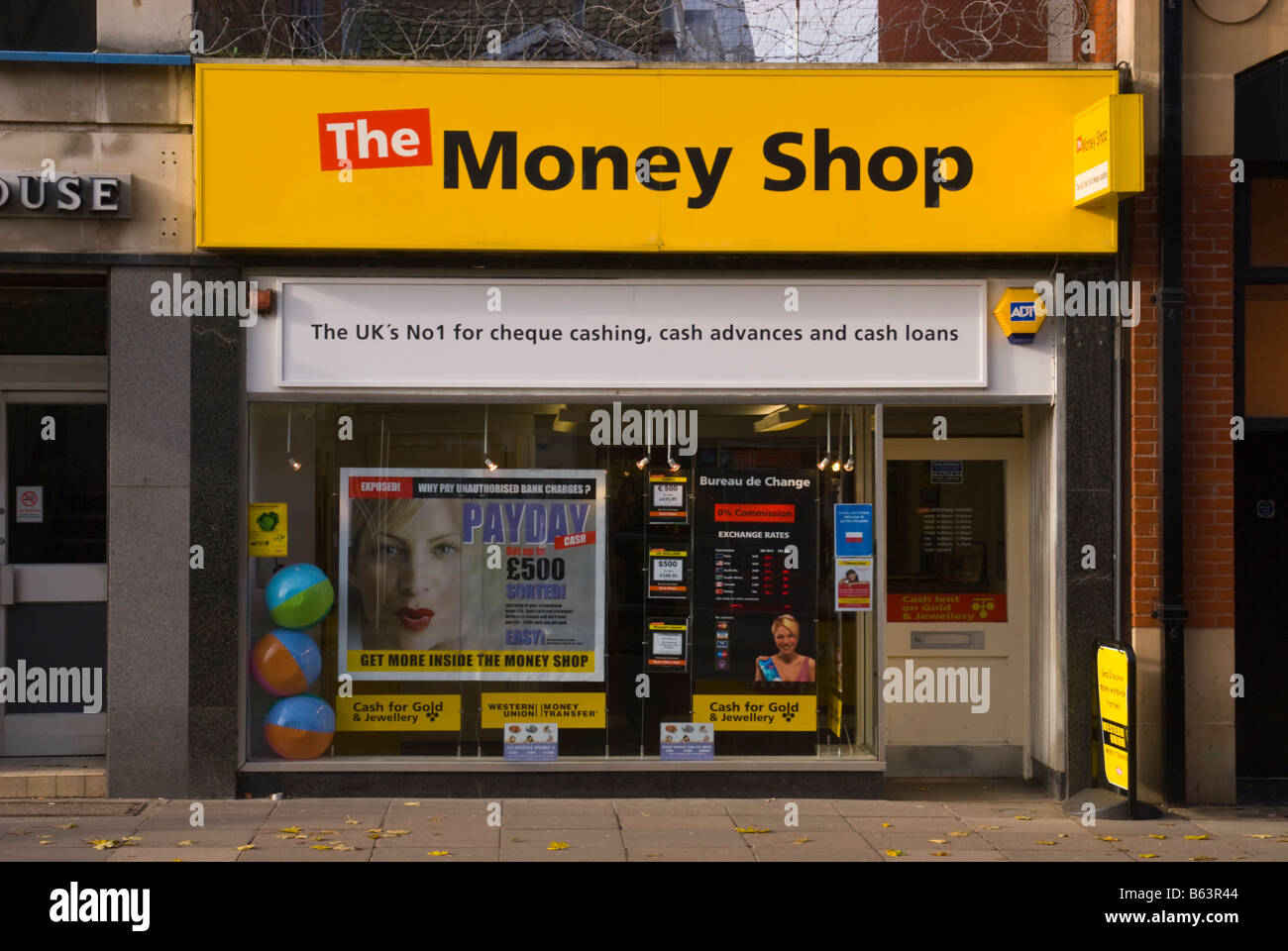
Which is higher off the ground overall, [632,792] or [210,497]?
[210,497]

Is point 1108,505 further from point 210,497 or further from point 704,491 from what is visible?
point 210,497

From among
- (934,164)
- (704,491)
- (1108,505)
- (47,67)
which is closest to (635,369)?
(704,491)

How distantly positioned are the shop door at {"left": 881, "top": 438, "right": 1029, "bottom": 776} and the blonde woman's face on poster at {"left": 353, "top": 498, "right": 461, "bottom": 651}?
3035 mm

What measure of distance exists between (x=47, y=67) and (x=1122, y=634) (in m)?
7.61

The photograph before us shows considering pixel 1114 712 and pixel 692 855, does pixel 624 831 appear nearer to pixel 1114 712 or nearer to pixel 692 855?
pixel 692 855

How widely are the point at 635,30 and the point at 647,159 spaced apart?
1.09 m

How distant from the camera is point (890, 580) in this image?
928cm

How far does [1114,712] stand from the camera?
8008 mm

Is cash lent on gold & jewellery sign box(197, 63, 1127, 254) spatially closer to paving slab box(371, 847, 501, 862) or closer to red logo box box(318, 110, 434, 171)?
red logo box box(318, 110, 434, 171)

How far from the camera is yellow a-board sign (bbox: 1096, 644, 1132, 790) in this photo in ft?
25.8

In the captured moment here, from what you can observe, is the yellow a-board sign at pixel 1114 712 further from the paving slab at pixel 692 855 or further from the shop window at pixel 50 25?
the shop window at pixel 50 25

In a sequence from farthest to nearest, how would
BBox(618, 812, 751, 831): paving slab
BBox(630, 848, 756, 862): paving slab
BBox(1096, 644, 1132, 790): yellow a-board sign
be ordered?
BBox(1096, 644, 1132, 790): yellow a-board sign < BBox(618, 812, 751, 831): paving slab < BBox(630, 848, 756, 862): paving slab

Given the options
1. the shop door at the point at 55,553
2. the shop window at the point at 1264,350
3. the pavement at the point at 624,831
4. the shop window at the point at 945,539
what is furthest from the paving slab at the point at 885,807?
the shop door at the point at 55,553

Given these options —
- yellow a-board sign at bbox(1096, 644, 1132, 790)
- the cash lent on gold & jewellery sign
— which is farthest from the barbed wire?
yellow a-board sign at bbox(1096, 644, 1132, 790)
